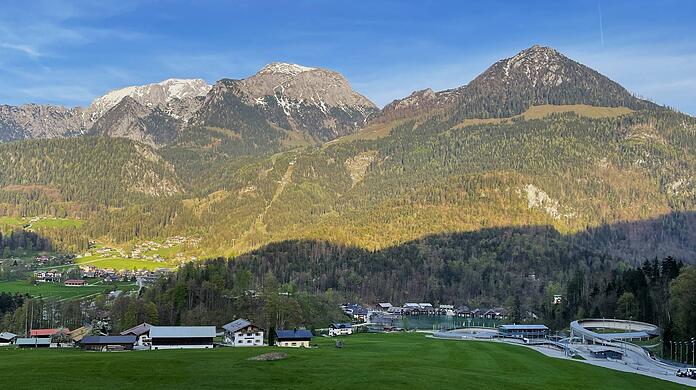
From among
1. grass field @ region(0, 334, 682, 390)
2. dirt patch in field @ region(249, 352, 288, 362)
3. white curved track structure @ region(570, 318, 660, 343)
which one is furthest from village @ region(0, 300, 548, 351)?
white curved track structure @ region(570, 318, 660, 343)

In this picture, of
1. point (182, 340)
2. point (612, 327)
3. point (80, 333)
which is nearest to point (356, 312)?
point (612, 327)

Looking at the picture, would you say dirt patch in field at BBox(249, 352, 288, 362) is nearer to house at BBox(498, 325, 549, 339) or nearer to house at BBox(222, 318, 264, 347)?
house at BBox(222, 318, 264, 347)

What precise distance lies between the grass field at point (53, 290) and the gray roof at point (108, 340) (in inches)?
3199

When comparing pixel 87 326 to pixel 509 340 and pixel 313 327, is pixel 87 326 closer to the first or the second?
pixel 313 327

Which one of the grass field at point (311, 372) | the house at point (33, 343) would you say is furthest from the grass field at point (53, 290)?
the grass field at point (311, 372)

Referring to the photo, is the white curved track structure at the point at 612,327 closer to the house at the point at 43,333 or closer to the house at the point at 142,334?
the house at the point at 142,334

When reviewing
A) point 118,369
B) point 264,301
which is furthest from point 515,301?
point 118,369

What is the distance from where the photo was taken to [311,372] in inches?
2581

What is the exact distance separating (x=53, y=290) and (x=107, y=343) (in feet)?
327

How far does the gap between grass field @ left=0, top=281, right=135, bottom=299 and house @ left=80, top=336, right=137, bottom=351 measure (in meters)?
81.3

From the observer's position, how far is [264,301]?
130750 mm

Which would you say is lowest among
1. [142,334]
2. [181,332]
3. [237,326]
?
[142,334]

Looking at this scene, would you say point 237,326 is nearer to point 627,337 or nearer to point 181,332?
point 181,332

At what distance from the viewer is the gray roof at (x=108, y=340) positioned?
9475 centimetres
